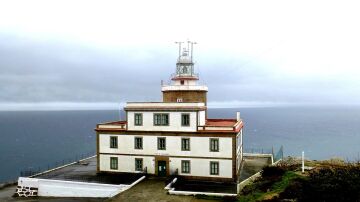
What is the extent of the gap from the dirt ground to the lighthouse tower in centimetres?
1080

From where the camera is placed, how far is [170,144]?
3225cm

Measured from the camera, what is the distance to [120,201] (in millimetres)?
25766

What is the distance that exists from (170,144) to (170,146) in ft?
0.61

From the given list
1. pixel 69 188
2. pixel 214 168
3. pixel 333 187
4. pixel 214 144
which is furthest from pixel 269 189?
pixel 69 188

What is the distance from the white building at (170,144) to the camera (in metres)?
31.0

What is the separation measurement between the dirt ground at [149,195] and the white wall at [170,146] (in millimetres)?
3896

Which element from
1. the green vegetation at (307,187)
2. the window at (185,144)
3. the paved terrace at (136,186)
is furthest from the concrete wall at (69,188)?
the green vegetation at (307,187)

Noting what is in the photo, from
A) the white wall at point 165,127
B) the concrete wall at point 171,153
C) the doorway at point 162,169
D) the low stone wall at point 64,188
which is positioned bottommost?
the low stone wall at point 64,188

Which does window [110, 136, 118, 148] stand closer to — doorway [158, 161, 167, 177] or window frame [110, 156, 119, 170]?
window frame [110, 156, 119, 170]

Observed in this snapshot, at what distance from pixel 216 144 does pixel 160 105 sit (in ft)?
20.2

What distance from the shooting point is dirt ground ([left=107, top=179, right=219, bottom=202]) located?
25812 millimetres

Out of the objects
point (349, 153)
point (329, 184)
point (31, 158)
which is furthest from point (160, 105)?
point (349, 153)

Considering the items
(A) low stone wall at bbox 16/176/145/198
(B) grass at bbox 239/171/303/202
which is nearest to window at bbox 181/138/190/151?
(A) low stone wall at bbox 16/176/145/198

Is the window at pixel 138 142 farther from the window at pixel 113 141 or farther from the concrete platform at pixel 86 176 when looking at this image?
the concrete platform at pixel 86 176
